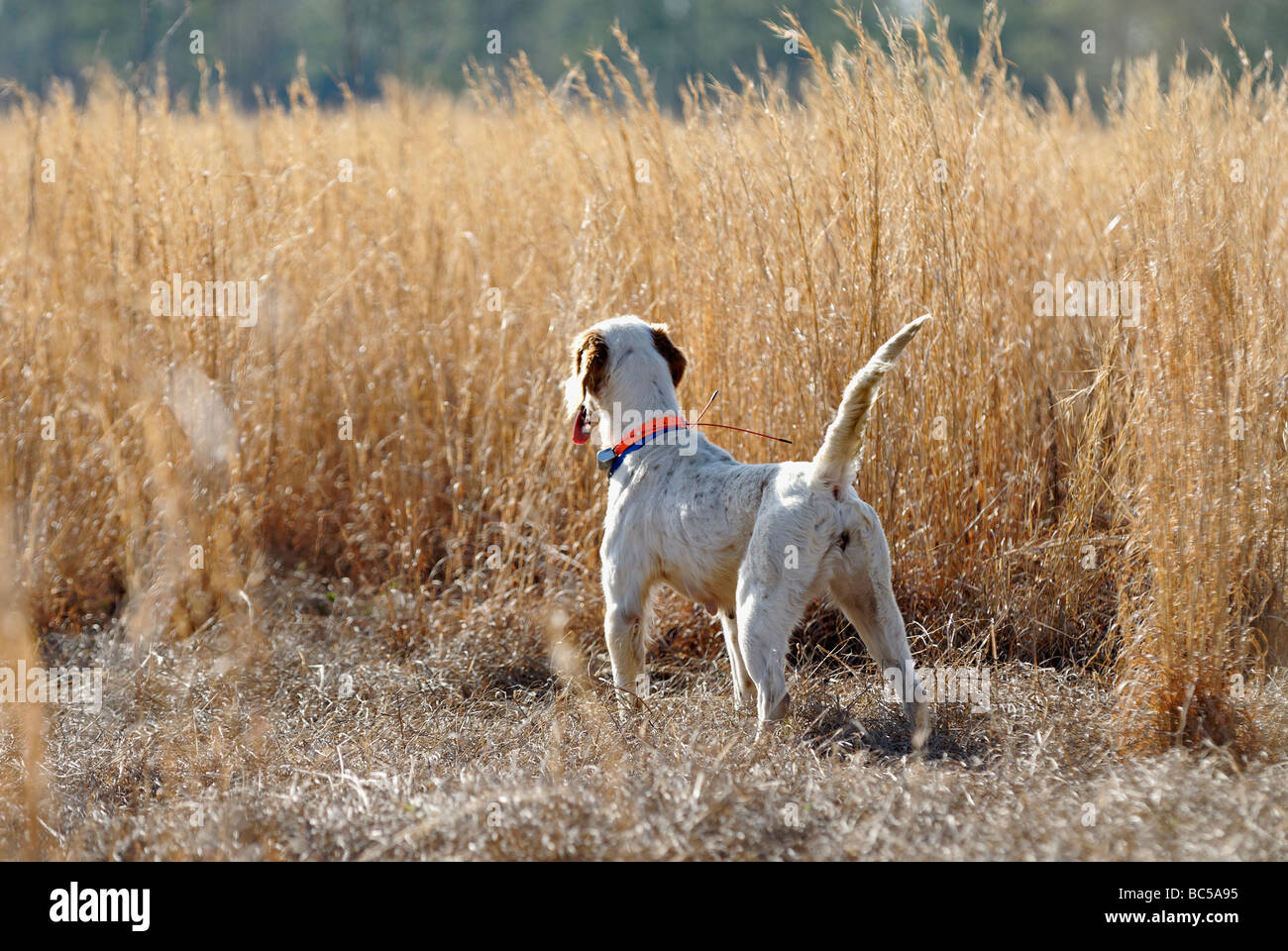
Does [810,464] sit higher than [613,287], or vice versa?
[613,287]

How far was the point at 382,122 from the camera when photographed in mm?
6348

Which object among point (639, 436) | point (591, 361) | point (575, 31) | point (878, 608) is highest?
point (575, 31)

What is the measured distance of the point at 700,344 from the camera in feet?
12.9

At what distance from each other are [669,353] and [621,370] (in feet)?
0.63

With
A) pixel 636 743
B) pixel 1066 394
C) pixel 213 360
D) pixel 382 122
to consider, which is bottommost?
pixel 636 743

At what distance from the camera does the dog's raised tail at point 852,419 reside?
2.47 metres

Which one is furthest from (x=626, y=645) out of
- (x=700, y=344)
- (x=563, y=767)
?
(x=700, y=344)

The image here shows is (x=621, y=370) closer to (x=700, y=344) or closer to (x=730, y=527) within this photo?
(x=730, y=527)

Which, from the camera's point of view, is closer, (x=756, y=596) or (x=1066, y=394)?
(x=756, y=596)

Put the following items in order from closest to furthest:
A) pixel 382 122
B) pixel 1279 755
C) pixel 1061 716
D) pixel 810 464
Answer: pixel 1279 755 → pixel 810 464 → pixel 1061 716 → pixel 382 122

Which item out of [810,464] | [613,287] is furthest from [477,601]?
[810,464]

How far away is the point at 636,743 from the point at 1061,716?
1174 millimetres

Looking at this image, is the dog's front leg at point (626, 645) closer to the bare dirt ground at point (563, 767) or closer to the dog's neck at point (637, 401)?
the bare dirt ground at point (563, 767)

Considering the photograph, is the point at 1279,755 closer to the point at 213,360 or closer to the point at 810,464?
the point at 810,464
